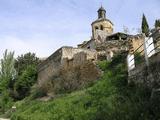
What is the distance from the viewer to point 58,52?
34094 mm

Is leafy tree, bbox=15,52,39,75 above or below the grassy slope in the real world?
above

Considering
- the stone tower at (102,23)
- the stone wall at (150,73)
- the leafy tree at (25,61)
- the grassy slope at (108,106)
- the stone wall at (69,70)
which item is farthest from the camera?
the stone tower at (102,23)

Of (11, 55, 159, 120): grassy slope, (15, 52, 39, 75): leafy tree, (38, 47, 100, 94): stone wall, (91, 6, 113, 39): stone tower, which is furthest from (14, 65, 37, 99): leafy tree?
(11, 55, 159, 120): grassy slope

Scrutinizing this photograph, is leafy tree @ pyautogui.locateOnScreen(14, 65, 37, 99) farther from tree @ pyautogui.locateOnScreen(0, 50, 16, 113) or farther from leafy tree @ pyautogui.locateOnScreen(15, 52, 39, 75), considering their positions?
leafy tree @ pyautogui.locateOnScreen(15, 52, 39, 75)

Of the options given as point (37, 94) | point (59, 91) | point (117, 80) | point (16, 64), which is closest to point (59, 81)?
point (59, 91)

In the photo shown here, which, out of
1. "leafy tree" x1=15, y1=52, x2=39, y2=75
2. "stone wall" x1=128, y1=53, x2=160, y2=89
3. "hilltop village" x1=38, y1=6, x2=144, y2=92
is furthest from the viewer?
"leafy tree" x1=15, y1=52, x2=39, y2=75

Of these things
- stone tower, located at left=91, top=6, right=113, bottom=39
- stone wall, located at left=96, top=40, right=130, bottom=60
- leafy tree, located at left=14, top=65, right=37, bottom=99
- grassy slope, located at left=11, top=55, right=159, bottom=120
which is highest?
stone tower, located at left=91, top=6, right=113, bottom=39

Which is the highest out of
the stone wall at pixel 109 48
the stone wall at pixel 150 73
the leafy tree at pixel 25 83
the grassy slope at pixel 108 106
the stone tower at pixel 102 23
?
the stone tower at pixel 102 23

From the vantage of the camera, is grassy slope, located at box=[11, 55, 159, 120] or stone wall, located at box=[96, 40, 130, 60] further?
stone wall, located at box=[96, 40, 130, 60]

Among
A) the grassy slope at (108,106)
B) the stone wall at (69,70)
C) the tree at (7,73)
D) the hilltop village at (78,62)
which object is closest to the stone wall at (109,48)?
the hilltop village at (78,62)

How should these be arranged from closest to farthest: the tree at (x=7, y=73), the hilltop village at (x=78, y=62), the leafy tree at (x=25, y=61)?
1. the hilltop village at (x=78, y=62)
2. the tree at (x=7, y=73)
3. the leafy tree at (x=25, y=61)

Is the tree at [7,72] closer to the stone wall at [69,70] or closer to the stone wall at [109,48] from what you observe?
the stone wall at [69,70]

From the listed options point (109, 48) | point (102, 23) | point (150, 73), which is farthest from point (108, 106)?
point (102, 23)

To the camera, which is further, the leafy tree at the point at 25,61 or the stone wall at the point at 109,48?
the leafy tree at the point at 25,61
